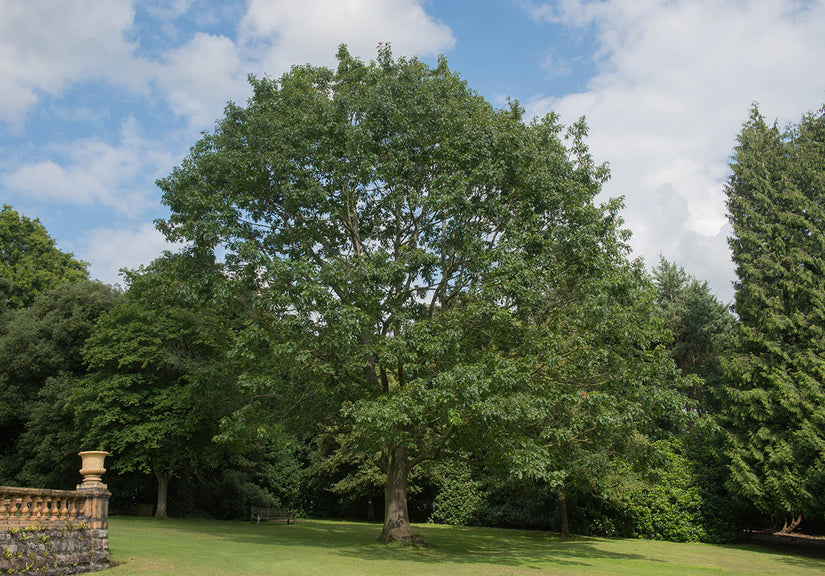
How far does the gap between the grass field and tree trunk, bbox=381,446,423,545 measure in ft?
1.88

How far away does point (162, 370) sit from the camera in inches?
1014

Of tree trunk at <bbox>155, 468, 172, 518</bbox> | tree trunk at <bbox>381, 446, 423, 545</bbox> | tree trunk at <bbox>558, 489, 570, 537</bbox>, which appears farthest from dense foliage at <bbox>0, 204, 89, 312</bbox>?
tree trunk at <bbox>558, 489, 570, 537</bbox>

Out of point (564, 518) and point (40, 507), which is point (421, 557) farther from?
point (564, 518)

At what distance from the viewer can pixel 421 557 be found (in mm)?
13953

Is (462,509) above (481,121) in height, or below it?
below

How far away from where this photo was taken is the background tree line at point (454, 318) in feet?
47.4

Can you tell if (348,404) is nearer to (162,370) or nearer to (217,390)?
(217,390)

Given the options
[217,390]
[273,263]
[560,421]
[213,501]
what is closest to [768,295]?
[560,421]

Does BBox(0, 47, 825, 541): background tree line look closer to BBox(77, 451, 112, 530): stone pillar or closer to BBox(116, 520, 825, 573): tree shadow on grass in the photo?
BBox(116, 520, 825, 573): tree shadow on grass

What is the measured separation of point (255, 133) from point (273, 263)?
4.68 meters

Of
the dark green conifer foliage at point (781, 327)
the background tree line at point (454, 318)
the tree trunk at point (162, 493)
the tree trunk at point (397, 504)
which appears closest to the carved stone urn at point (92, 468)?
the background tree line at point (454, 318)

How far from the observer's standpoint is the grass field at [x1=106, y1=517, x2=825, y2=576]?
11141 millimetres

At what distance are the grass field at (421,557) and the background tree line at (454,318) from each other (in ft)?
6.41

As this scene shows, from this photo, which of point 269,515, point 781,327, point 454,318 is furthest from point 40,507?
point 781,327
